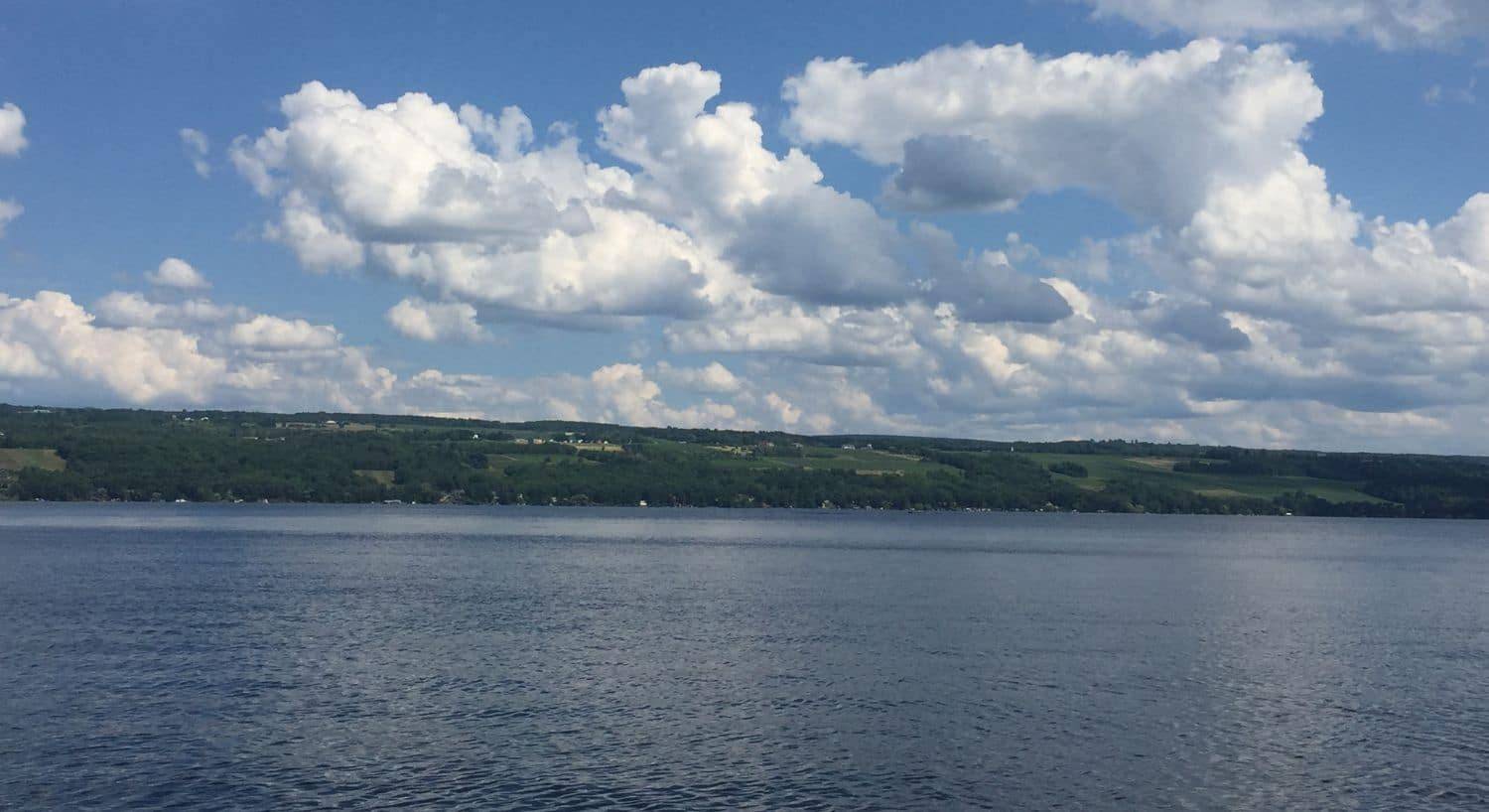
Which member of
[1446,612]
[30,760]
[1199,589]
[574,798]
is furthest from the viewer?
[1199,589]

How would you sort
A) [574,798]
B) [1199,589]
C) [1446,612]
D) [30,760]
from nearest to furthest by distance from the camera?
[574,798], [30,760], [1446,612], [1199,589]

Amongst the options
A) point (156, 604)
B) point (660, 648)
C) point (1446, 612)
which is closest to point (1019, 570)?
point (1446, 612)

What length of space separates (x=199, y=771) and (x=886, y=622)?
50146 millimetres

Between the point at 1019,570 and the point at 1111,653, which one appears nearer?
the point at 1111,653

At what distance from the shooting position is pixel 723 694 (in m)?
54.8

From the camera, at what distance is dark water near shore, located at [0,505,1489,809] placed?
40.2 metres

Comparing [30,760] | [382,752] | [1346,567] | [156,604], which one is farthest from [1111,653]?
[1346,567]

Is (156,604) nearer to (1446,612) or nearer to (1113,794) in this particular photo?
(1113,794)

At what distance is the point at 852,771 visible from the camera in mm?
42250

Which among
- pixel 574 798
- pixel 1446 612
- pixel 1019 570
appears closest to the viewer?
pixel 574 798

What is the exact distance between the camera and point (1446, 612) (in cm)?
9931

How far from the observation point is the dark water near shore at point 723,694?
40.2 metres

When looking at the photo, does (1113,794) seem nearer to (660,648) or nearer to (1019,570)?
(660,648)

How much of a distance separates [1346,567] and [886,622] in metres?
96.6
